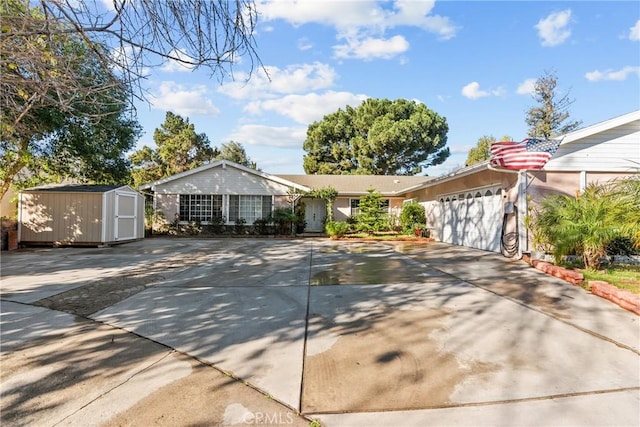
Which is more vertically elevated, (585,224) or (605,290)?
(585,224)

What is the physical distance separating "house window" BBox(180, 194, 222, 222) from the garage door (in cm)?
1163

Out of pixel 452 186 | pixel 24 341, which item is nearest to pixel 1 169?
pixel 24 341

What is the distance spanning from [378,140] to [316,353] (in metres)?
25.9

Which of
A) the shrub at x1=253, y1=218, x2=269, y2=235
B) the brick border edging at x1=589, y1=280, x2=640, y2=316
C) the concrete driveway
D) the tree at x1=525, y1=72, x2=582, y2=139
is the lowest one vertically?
the concrete driveway

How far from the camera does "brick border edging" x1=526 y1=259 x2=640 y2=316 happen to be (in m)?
4.63

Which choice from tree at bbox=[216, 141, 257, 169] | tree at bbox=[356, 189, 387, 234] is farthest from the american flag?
tree at bbox=[216, 141, 257, 169]

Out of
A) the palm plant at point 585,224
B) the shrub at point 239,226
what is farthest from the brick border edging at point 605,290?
the shrub at point 239,226

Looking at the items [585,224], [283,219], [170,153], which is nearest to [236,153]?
[170,153]

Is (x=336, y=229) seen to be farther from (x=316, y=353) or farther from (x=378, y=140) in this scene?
(x=378, y=140)

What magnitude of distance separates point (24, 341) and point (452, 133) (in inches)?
1283

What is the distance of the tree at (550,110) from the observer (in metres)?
27.7

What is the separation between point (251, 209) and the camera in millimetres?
18406

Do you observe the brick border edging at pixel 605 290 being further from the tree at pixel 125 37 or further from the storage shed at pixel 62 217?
the storage shed at pixel 62 217

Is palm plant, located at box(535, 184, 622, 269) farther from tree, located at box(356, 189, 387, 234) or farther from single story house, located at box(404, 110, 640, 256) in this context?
tree, located at box(356, 189, 387, 234)
